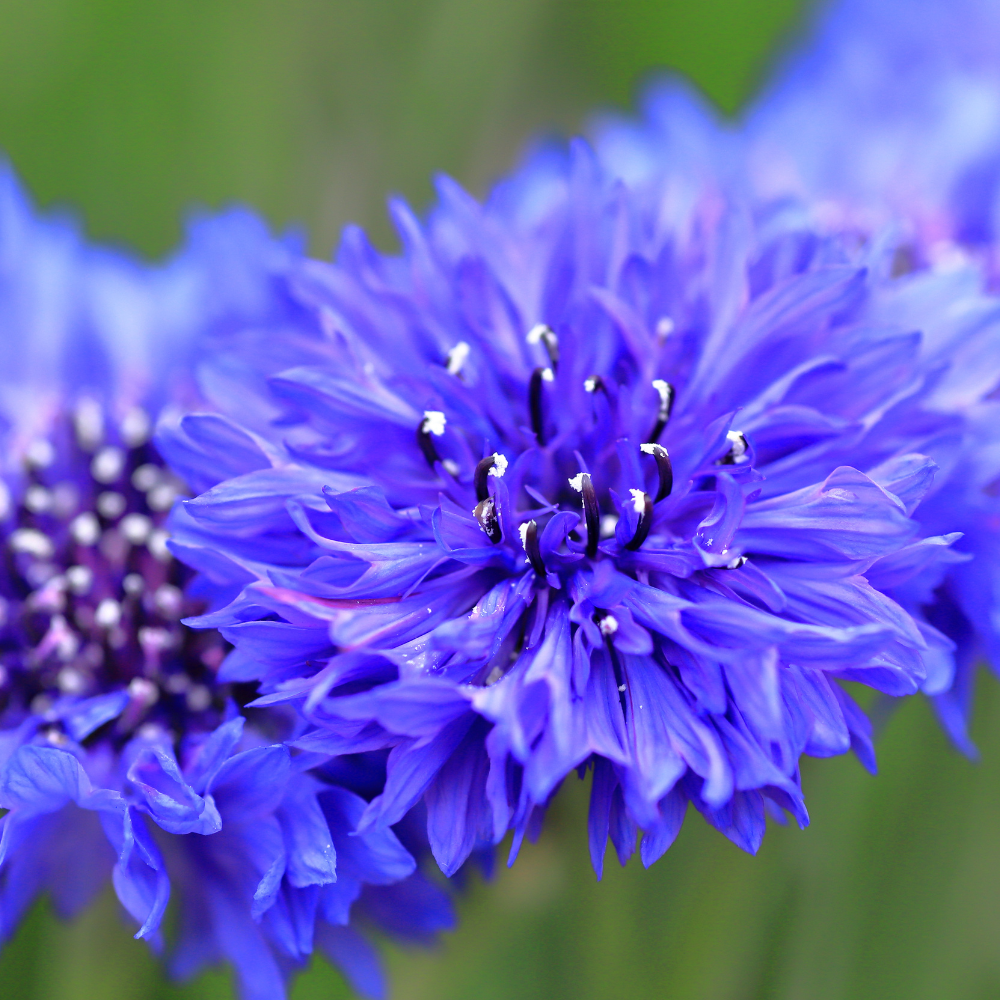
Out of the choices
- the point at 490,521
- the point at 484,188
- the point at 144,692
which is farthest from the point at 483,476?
the point at 484,188

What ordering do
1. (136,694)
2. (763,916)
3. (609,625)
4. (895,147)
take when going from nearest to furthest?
(609,625)
(136,694)
(763,916)
(895,147)

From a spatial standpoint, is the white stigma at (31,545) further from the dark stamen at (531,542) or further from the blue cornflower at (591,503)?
the dark stamen at (531,542)

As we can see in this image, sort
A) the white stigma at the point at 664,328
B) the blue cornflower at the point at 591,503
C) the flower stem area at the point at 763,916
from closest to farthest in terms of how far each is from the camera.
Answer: the blue cornflower at the point at 591,503
the white stigma at the point at 664,328
the flower stem area at the point at 763,916

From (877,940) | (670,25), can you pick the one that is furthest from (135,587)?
(670,25)

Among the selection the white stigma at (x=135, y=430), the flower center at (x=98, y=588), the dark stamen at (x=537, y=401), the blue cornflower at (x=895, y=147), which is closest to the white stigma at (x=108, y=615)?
the flower center at (x=98, y=588)

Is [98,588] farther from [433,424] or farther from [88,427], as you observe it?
[433,424]
